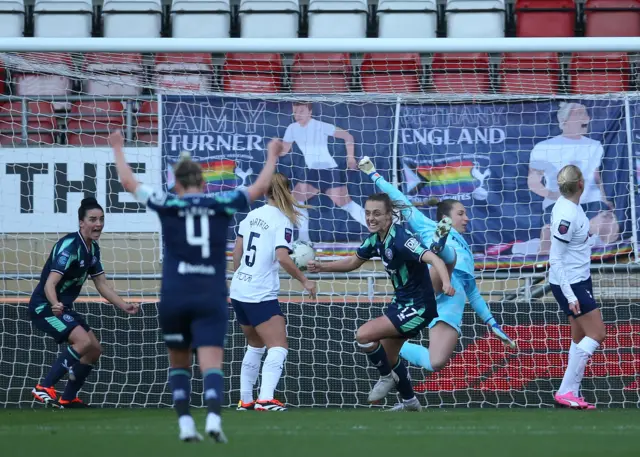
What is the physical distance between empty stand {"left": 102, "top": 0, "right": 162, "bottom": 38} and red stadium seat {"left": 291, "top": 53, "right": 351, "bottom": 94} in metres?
2.80

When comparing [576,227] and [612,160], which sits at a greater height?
[612,160]

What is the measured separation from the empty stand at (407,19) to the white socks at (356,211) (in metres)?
3.61

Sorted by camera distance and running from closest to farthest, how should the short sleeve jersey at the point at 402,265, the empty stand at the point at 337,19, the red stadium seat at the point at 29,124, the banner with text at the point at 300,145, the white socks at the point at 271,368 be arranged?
the short sleeve jersey at the point at 402,265
the white socks at the point at 271,368
the banner with text at the point at 300,145
the red stadium seat at the point at 29,124
the empty stand at the point at 337,19

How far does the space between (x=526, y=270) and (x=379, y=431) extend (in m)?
4.40

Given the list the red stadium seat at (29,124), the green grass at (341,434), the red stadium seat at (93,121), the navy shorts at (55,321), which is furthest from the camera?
the red stadium seat at (93,121)

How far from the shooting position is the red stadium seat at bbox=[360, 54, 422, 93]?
10.7 meters

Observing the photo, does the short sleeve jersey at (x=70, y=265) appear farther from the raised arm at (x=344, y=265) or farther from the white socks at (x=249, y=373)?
the raised arm at (x=344, y=265)

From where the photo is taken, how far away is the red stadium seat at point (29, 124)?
414 inches

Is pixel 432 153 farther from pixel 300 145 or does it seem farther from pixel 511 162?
pixel 300 145

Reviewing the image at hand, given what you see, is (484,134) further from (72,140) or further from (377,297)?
(72,140)

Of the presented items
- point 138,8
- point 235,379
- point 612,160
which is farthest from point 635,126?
point 138,8

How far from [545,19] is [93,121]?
19.9 feet

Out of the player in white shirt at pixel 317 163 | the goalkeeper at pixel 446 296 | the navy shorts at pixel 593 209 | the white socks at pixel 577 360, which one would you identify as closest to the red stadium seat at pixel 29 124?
the player in white shirt at pixel 317 163

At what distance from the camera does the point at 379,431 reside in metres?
5.96
